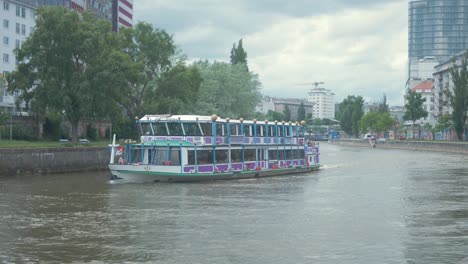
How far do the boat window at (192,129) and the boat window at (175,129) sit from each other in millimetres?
393

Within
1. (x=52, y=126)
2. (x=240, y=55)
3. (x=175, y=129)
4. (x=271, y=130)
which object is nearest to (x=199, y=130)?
(x=175, y=129)

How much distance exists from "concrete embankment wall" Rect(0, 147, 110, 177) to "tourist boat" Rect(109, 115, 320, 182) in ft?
30.8

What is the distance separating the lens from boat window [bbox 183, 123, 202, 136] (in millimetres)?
50625

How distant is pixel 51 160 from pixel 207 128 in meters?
17.1

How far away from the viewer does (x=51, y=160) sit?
6050 centimetres

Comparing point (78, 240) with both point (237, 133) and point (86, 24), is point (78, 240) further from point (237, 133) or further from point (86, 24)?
point (86, 24)

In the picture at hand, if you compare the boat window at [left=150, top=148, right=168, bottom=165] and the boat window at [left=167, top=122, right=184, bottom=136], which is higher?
the boat window at [left=167, top=122, right=184, bottom=136]

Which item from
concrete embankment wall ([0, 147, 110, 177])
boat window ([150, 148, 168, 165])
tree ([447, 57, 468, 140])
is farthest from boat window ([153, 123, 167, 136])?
tree ([447, 57, 468, 140])

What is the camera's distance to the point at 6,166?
55.3 m

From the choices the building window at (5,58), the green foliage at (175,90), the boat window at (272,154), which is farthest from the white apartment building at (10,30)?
the boat window at (272,154)

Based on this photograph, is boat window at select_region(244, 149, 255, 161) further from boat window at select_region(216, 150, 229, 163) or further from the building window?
the building window

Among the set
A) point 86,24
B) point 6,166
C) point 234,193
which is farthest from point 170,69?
point 234,193

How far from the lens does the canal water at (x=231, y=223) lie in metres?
24.2

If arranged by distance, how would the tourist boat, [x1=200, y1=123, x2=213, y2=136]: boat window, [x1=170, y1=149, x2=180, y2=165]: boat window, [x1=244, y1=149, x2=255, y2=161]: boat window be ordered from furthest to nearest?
1. [x1=244, y1=149, x2=255, y2=161]: boat window
2. [x1=200, y1=123, x2=213, y2=136]: boat window
3. [x1=170, y1=149, x2=180, y2=165]: boat window
4. the tourist boat
